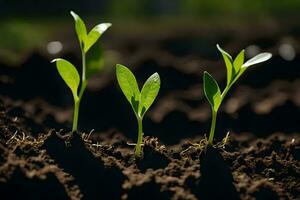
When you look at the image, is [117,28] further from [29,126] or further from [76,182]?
[76,182]

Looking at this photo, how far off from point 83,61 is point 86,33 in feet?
0.36

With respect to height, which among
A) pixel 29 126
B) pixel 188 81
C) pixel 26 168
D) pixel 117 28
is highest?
pixel 26 168

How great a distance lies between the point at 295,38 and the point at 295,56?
129cm

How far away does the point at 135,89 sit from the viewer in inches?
92.8

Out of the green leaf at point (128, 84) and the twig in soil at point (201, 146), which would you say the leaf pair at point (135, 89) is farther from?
the twig in soil at point (201, 146)

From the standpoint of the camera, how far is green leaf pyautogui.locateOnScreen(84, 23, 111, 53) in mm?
2396

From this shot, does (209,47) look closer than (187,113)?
No

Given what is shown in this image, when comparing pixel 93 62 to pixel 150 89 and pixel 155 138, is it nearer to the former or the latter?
pixel 150 89

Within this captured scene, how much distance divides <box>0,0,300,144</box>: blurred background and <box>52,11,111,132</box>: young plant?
44 centimetres

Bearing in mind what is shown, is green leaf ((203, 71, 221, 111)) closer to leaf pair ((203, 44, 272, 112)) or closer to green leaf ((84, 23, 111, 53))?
leaf pair ((203, 44, 272, 112))

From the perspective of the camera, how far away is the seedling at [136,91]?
2.33m

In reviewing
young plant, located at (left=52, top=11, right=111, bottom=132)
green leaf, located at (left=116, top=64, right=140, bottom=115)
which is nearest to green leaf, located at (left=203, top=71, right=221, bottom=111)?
green leaf, located at (left=116, top=64, right=140, bottom=115)

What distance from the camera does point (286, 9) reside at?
859cm

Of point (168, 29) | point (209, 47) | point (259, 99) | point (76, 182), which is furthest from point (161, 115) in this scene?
point (168, 29)
